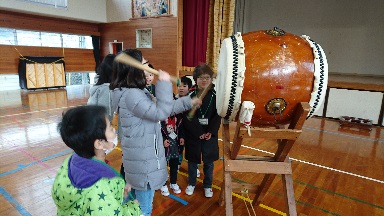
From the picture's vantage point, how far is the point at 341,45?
18.7 feet

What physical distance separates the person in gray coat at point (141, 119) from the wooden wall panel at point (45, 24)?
342 inches

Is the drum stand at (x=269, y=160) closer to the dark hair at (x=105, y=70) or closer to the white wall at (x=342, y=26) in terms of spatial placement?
the dark hair at (x=105, y=70)

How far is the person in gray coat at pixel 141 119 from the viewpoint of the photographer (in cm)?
128

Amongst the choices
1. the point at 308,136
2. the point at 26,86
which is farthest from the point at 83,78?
the point at 308,136

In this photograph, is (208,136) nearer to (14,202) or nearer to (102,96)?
(102,96)

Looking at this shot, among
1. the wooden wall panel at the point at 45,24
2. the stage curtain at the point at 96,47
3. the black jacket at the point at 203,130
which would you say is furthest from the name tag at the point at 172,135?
the stage curtain at the point at 96,47

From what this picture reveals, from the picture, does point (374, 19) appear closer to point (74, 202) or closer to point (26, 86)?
point (74, 202)

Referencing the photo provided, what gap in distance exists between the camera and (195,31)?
6.62 m

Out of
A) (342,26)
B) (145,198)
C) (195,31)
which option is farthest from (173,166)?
(342,26)

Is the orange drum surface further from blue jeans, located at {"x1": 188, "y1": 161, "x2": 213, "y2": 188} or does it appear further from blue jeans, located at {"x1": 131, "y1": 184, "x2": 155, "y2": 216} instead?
blue jeans, located at {"x1": 188, "y1": 161, "x2": 213, "y2": 188}

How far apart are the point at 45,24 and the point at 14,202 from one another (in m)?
8.23

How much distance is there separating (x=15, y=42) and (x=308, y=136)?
915cm

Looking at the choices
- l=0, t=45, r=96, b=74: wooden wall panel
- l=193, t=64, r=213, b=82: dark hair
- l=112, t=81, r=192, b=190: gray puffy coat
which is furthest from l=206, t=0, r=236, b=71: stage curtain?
A: l=0, t=45, r=96, b=74: wooden wall panel

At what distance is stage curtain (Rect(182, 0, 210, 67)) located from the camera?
632cm
